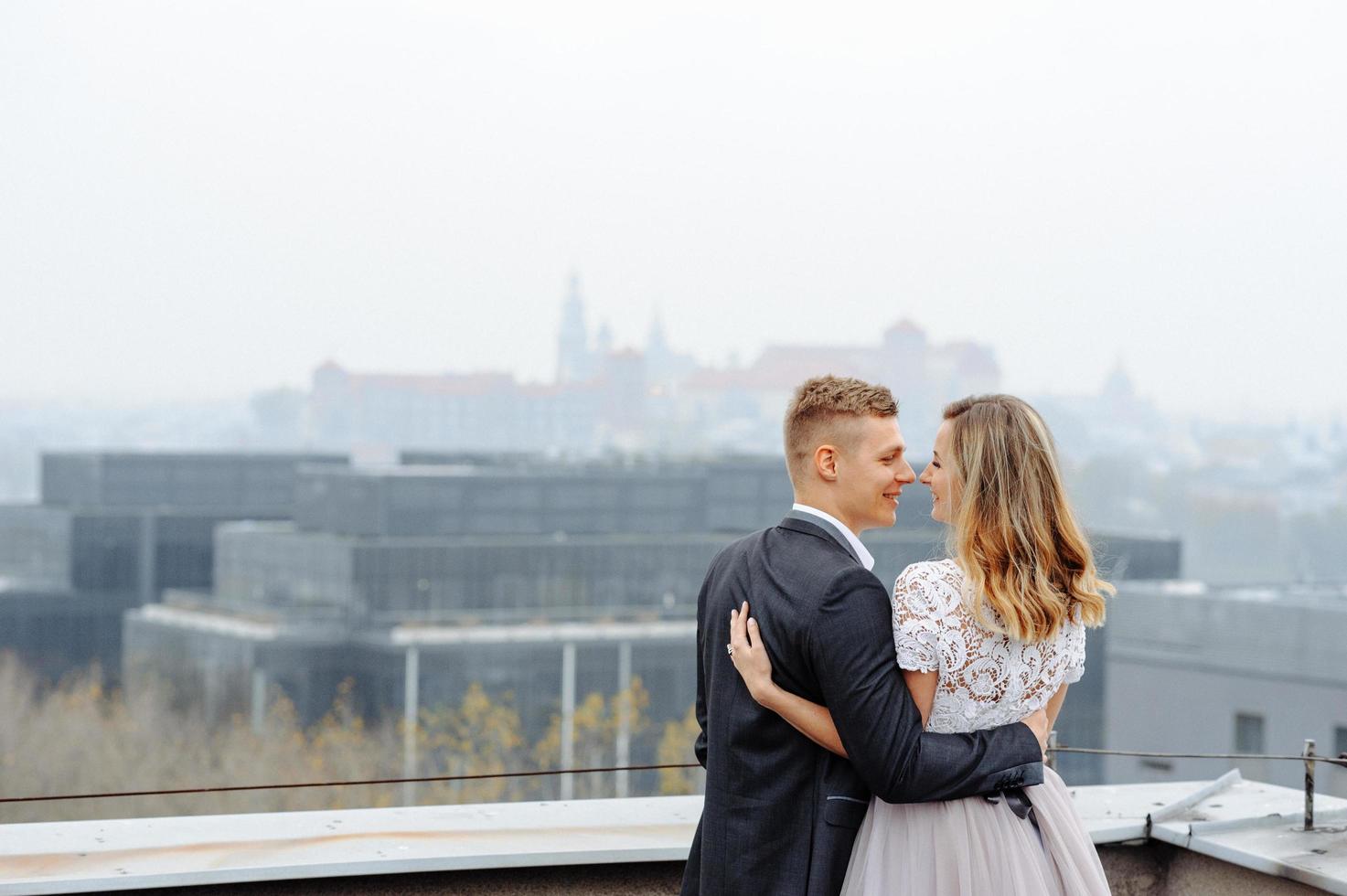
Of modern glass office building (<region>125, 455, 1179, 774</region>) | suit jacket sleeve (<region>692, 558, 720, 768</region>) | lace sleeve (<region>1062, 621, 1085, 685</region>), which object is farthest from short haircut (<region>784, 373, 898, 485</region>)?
modern glass office building (<region>125, 455, 1179, 774</region>)

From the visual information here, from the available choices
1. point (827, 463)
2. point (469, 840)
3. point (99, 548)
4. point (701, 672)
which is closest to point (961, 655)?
point (827, 463)

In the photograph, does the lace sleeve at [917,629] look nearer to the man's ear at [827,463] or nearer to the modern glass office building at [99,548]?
the man's ear at [827,463]

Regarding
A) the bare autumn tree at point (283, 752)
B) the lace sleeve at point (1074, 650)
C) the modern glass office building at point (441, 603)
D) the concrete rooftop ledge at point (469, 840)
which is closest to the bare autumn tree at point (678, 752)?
the bare autumn tree at point (283, 752)

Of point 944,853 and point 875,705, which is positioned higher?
point 875,705

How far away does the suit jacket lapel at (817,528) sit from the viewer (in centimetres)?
191

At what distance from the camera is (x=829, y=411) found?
6.30 feet

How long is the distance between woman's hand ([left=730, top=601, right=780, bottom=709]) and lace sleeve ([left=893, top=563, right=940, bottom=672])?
0.50 feet

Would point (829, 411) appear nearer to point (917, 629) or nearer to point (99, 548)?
point (917, 629)

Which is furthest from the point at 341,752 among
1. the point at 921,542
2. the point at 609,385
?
the point at 609,385

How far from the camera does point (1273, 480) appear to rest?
88625mm

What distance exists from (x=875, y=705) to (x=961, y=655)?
13 cm

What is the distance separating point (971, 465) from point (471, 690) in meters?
39.4

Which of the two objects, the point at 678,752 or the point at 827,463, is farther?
the point at 678,752

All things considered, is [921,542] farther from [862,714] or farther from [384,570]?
[862,714]
